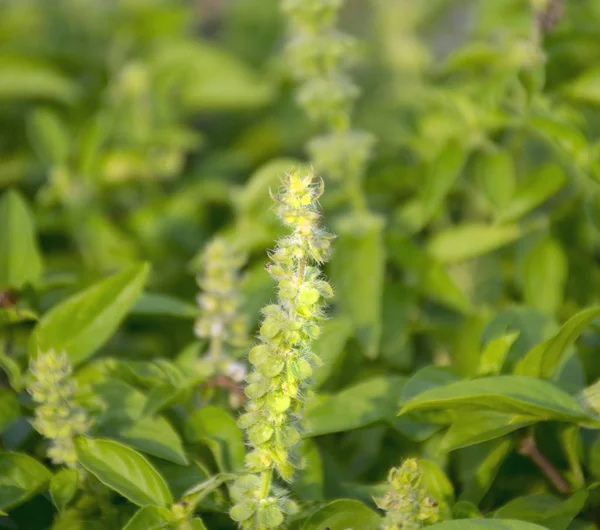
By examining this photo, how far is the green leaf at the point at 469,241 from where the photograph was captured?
2018 mm

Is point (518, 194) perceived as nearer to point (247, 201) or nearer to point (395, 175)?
point (395, 175)

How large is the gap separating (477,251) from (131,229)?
3.36 feet

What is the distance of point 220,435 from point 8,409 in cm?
34

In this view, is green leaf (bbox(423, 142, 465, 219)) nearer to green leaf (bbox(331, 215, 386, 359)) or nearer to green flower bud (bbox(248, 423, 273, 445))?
green leaf (bbox(331, 215, 386, 359))

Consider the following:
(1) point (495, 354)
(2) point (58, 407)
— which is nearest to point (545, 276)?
(1) point (495, 354)

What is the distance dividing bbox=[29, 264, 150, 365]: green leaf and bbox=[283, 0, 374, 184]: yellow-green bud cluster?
2.11ft

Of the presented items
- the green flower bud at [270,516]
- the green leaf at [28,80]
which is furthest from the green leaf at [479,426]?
the green leaf at [28,80]

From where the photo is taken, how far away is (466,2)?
3.77 metres

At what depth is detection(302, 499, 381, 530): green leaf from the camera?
1226 millimetres

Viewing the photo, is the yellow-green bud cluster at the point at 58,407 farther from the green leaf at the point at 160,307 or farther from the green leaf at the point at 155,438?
the green leaf at the point at 160,307

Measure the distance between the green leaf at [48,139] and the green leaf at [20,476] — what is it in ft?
4.36

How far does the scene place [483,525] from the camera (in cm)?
111

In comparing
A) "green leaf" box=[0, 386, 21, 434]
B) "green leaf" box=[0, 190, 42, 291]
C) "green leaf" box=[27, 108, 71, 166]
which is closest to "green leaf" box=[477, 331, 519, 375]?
"green leaf" box=[0, 386, 21, 434]

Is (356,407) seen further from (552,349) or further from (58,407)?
(58,407)
